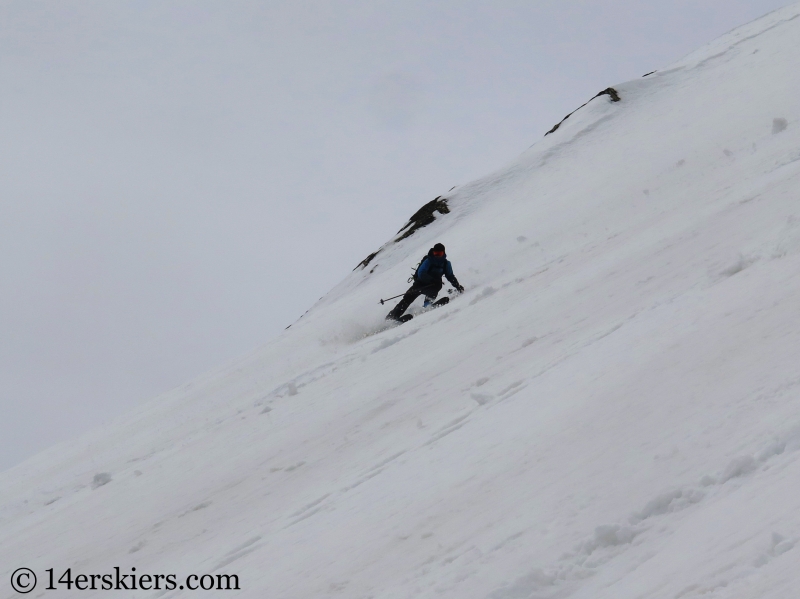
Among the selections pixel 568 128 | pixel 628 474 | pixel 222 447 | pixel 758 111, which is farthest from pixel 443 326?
pixel 568 128

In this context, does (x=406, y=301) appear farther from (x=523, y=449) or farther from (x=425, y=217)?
(x=425, y=217)

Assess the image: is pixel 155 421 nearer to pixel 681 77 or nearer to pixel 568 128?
pixel 568 128

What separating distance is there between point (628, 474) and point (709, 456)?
1.81 ft

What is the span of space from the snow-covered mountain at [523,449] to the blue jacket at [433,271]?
38.6 inches

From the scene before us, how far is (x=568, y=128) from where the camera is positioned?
31.4 metres

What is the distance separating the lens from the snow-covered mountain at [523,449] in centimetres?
439

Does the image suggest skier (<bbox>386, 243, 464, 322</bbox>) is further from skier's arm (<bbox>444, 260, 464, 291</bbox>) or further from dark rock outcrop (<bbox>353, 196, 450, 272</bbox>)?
dark rock outcrop (<bbox>353, 196, 450, 272</bbox>)

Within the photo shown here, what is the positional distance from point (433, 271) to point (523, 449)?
33.7 feet

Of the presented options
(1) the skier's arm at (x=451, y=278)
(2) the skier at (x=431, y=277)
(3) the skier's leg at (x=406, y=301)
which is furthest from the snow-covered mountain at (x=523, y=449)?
(3) the skier's leg at (x=406, y=301)

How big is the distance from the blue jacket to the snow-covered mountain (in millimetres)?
981

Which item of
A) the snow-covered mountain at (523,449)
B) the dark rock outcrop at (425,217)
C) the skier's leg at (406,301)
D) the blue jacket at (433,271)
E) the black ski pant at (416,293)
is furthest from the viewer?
the dark rock outcrop at (425,217)

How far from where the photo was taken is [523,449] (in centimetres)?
601

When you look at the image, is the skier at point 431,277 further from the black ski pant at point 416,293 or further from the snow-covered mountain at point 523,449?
the snow-covered mountain at point 523,449

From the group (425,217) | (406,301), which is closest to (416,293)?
(406,301)
